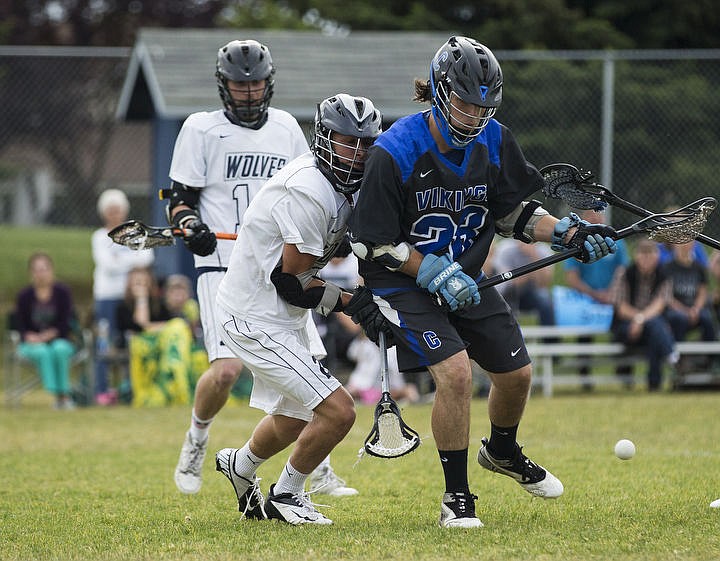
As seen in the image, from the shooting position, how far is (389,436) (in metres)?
5.27

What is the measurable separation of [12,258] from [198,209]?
1006 centimetres

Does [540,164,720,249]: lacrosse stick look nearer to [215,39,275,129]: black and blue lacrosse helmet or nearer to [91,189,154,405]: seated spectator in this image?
[215,39,275,129]: black and blue lacrosse helmet

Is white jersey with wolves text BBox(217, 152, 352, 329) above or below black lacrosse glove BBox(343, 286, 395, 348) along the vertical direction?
above

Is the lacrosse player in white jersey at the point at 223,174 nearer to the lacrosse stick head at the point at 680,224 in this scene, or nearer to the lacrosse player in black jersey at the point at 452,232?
the lacrosse player in black jersey at the point at 452,232

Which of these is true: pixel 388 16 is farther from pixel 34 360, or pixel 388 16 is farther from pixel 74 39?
pixel 34 360

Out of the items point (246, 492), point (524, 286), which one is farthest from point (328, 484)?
point (524, 286)

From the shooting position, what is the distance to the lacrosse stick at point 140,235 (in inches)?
268

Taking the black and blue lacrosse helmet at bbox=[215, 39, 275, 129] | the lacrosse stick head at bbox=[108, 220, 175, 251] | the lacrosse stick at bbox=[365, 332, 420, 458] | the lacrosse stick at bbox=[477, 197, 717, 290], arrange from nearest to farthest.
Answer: the lacrosse stick at bbox=[365, 332, 420, 458]
the lacrosse stick at bbox=[477, 197, 717, 290]
the black and blue lacrosse helmet at bbox=[215, 39, 275, 129]
the lacrosse stick head at bbox=[108, 220, 175, 251]

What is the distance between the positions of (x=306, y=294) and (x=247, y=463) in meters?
0.92

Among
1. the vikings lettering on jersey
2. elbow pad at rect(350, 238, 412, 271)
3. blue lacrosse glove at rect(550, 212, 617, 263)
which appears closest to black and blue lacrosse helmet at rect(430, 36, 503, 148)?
the vikings lettering on jersey

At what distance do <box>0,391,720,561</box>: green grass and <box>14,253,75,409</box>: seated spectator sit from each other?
1.85 m

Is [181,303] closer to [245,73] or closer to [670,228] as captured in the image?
[245,73]

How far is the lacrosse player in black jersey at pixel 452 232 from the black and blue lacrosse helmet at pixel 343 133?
13cm

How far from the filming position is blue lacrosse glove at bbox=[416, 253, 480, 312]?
17.4ft
